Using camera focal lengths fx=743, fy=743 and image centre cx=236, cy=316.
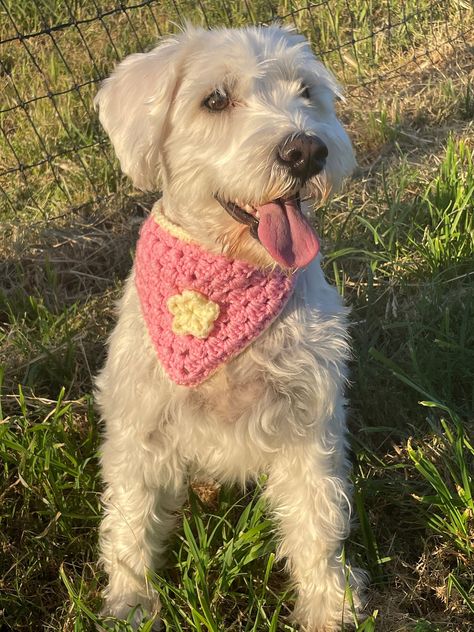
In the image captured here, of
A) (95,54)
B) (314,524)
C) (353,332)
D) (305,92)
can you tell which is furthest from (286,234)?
(95,54)

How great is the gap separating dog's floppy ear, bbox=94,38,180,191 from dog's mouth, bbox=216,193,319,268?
0.26 m

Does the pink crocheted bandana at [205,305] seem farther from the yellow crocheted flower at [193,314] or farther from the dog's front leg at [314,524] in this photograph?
the dog's front leg at [314,524]

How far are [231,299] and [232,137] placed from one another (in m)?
0.46

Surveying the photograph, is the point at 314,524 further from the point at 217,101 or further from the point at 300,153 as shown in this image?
the point at 217,101

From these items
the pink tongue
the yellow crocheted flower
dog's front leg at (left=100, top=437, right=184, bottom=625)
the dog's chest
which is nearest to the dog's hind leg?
the dog's chest

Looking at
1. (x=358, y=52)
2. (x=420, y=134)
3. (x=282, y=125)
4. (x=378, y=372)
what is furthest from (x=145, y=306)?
(x=358, y=52)

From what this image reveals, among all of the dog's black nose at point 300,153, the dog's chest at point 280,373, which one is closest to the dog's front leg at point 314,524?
the dog's chest at point 280,373

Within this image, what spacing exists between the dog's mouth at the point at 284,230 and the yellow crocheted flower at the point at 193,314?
0.84 feet

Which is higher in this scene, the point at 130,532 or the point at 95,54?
the point at 95,54

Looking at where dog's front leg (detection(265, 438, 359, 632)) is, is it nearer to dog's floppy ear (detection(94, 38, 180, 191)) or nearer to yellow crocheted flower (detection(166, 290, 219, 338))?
yellow crocheted flower (detection(166, 290, 219, 338))

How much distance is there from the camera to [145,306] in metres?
2.23

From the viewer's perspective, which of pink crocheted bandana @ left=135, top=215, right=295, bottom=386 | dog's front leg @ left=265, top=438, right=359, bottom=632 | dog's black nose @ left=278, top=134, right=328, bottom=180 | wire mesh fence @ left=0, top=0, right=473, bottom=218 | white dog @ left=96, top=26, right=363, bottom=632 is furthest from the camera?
wire mesh fence @ left=0, top=0, right=473, bottom=218

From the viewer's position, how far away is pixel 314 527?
235cm

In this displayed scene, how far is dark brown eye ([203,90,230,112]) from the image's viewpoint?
6.80ft
